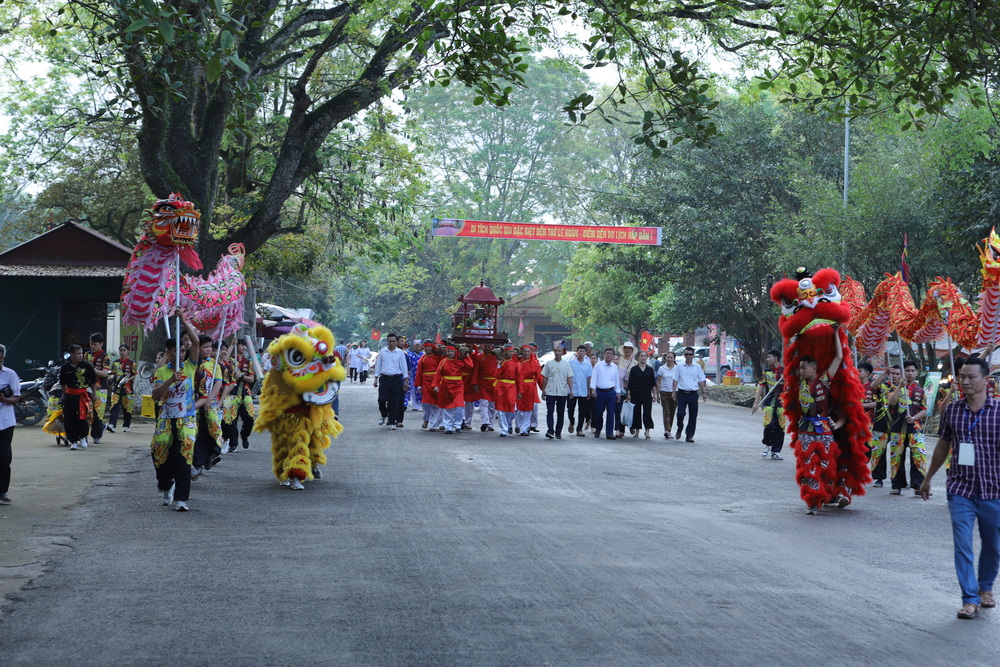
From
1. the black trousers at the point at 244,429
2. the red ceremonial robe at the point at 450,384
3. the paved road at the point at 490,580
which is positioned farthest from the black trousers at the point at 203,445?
the red ceremonial robe at the point at 450,384

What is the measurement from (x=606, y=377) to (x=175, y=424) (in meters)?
11.3

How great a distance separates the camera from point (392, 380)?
20.9m

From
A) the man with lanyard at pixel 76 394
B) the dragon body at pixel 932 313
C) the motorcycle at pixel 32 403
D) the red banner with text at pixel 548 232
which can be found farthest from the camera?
the red banner with text at pixel 548 232

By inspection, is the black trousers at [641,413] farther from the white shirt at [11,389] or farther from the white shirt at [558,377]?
the white shirt at [11,389]

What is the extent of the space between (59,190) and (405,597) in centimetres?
2778

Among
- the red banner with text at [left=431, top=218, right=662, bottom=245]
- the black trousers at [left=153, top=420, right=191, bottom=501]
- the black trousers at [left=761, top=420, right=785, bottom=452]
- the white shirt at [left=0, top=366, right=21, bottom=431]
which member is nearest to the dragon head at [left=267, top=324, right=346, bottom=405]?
the black trousers at [left=153, top=420, right=191, bottom=501]

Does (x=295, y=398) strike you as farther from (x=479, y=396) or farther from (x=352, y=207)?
(x=352, y=207)

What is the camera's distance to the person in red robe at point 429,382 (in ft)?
67.8

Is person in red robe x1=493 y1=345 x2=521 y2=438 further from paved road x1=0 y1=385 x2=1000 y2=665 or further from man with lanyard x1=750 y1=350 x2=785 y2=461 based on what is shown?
paved road x1=0 y1=385 x2=1000 y2=665

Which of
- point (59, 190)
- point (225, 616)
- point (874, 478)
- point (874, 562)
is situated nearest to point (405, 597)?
point (225, 616)

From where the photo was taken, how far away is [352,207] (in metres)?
24.7

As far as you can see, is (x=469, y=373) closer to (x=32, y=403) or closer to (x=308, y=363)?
(x=32, y=403)

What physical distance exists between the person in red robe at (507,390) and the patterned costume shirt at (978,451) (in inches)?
528

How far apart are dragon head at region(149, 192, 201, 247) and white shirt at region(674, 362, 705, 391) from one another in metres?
11.8
